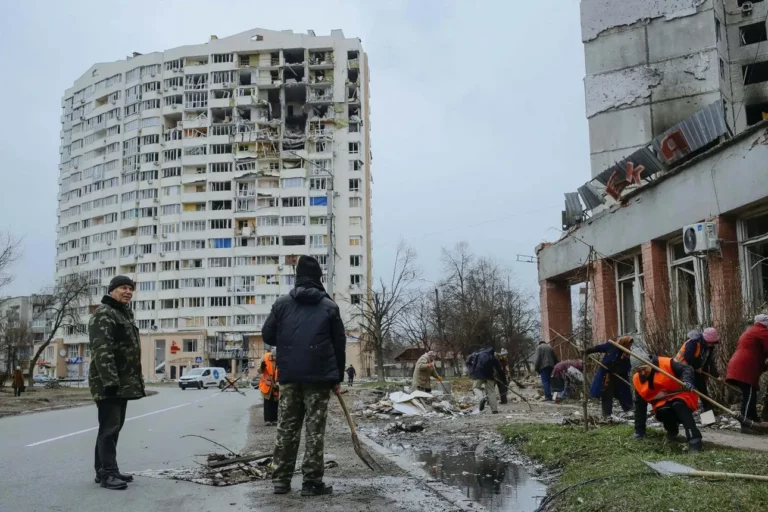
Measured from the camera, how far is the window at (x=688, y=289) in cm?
1414

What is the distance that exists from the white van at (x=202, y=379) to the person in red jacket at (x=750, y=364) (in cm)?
4448

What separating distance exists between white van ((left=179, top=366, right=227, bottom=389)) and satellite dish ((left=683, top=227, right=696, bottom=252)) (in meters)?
41.1

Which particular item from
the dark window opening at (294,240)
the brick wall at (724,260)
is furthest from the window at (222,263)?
the brick wall at (724,260)

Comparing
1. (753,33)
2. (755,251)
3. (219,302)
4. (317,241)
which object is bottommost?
(755,251)

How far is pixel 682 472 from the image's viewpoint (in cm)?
569

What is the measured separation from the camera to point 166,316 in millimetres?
91250

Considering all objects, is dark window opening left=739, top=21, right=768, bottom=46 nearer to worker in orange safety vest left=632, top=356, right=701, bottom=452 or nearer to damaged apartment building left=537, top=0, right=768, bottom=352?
damaged apartment building left=537, top=0, right=768, bottom=352

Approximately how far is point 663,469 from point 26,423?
15251 mm

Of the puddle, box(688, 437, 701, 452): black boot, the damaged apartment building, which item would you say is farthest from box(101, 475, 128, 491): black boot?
the damaged apartment building

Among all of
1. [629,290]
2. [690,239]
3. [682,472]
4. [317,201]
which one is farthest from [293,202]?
[682,472]

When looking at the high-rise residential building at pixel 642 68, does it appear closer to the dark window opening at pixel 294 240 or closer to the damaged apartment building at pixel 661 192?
the damaged apartment building at pixel 661 192

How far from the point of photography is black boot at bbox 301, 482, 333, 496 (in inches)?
243

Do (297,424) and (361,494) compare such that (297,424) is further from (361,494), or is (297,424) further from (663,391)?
(663,391)

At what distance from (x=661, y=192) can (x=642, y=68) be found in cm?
1651
